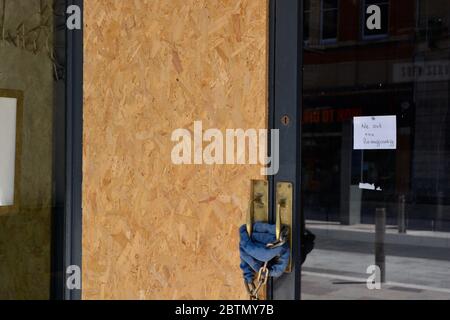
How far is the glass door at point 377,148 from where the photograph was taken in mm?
2057

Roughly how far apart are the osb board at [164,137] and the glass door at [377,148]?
239 millimetres

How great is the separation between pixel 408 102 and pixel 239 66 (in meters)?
0.66

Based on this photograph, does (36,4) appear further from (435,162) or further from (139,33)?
(435,162)

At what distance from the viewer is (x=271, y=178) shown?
7.72 feet

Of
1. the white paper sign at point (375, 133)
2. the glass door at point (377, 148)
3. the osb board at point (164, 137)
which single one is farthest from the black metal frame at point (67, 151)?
the white paper sign at point (375, 133)

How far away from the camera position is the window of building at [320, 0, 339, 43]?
222cm

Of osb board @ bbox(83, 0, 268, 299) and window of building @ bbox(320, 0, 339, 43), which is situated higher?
window of building @ bbox(320, 0, 339, 43)

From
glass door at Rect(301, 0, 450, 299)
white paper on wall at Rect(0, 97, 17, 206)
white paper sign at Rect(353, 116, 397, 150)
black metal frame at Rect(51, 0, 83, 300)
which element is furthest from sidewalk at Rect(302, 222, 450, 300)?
white paper on wall at Rect(0, 97, 17, 206)

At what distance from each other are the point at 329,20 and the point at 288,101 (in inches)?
12.6

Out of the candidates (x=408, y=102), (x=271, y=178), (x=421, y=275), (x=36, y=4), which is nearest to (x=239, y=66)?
(x=271, y=178)

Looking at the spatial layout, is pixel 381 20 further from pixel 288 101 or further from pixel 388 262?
pixel 388 262

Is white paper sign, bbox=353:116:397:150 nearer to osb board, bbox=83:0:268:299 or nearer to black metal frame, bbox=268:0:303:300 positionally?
black metal frame, bbox=268:0:303:300

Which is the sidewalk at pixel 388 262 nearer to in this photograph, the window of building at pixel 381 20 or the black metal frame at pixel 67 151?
the window of building at pixel 381 20

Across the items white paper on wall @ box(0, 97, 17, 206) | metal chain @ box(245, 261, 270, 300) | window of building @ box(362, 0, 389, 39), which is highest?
window of building @ box(362, 0, 389, 39)
